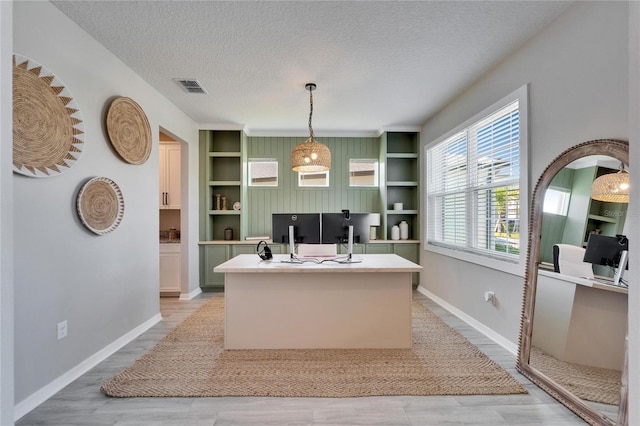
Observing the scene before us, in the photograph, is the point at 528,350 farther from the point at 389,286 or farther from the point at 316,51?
the point at 316,51

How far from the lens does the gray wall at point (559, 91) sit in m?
1.78

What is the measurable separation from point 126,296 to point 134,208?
2.89ft

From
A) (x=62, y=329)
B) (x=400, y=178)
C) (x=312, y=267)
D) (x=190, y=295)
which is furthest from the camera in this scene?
(x=400, y=178)

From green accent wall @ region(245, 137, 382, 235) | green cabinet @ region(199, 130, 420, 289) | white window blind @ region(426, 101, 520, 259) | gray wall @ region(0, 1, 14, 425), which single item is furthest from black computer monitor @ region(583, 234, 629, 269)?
green accent wall @ region(245, 137, 382, 235)

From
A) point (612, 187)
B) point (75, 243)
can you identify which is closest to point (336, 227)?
point (612, 187)

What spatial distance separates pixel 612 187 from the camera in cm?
175

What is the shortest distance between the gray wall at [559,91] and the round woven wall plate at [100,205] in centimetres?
365

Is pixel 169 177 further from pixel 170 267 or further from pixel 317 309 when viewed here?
pixel 317 309

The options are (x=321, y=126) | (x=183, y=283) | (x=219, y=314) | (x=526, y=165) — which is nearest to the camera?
(x=526, y=165)

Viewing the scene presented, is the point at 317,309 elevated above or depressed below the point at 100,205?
below

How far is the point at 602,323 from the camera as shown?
5.75 feet

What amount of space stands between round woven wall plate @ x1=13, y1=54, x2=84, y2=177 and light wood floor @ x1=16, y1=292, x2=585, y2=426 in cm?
153

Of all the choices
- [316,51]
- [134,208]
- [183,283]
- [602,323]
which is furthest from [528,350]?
[183,283]

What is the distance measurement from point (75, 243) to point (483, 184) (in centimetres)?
382
